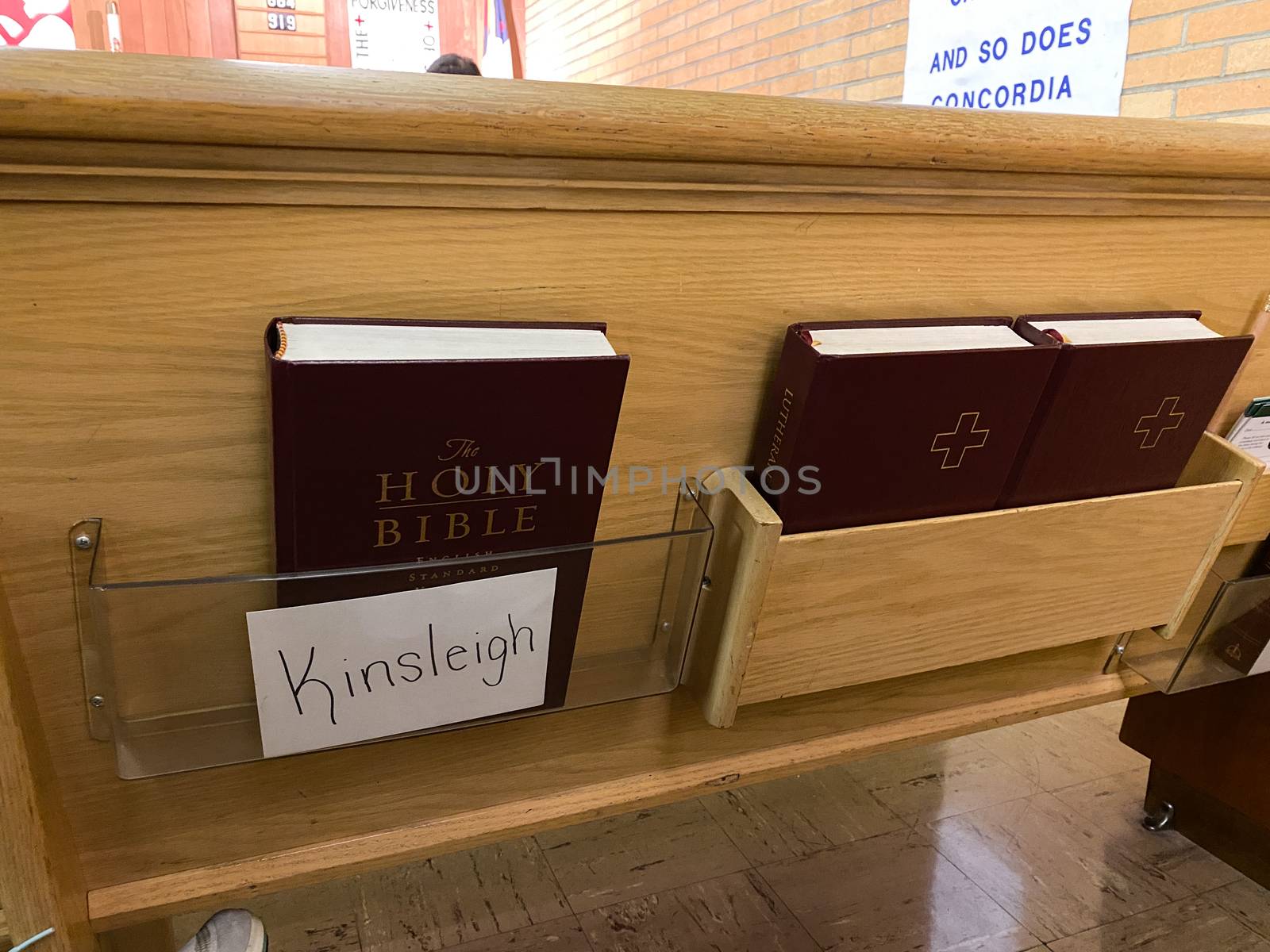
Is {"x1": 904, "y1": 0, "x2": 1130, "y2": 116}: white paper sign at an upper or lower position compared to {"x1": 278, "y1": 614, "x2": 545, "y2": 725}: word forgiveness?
upper

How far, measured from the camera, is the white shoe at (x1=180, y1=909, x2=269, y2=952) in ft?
2.40

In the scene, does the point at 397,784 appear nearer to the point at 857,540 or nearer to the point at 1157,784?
the point at 857,540

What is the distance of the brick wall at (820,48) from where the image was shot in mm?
1989

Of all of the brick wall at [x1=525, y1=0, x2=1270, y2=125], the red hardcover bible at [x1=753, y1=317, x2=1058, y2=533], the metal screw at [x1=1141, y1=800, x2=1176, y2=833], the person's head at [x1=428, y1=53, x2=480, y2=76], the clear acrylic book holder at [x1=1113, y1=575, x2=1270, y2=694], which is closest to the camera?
the red hardcover bible at [x1=753, y1=317, x2=1058, y2=533]

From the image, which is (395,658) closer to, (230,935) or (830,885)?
(230,935)

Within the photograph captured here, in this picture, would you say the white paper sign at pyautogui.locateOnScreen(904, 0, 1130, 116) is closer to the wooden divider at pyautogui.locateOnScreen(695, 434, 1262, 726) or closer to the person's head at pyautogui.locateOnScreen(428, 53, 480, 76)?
the person's head at pyautogui.locateOnScreen(428, 53, 480, 76)

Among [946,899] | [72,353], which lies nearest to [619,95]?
[72,353]

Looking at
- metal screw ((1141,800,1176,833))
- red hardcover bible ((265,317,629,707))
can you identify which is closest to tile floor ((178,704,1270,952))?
metal screw ((1141,800,1176,833))

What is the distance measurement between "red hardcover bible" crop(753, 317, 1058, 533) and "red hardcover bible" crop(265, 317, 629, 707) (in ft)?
0.47

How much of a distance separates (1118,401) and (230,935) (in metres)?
0.87

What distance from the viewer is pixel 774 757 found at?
0.79m

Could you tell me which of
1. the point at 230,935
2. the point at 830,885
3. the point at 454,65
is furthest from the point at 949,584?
the point at 454,65

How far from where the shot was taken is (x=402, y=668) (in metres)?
0.59

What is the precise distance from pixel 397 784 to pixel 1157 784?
1.44m
